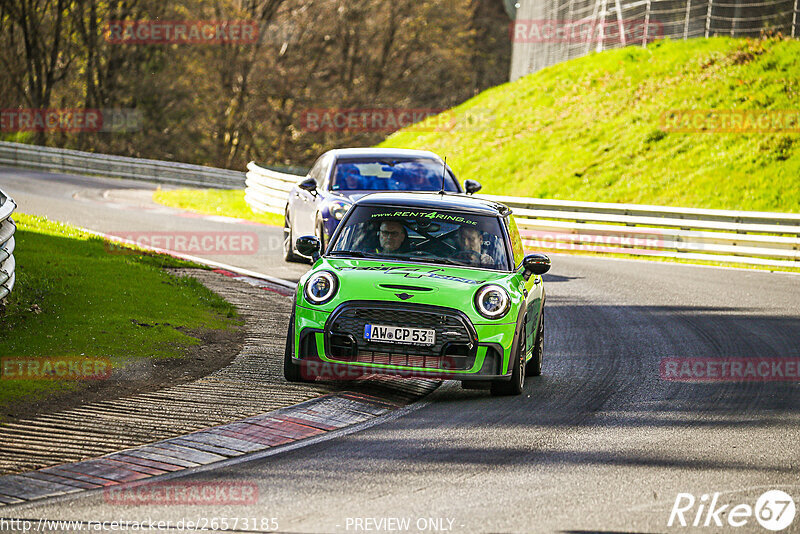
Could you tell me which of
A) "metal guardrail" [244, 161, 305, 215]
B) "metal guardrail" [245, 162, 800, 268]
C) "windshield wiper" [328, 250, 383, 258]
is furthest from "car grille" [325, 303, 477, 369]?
"metal guardrail" [244, 161, 305, 215]

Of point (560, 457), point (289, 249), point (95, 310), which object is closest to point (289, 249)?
point (289, 249)

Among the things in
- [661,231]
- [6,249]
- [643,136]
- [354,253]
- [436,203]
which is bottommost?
[661,231]

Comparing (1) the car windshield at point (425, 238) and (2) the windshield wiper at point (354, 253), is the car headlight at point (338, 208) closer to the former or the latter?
(1) the car windshield at point (425, 238)

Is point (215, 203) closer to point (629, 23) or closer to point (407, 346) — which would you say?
point (629, 23)

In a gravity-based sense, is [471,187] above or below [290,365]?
above

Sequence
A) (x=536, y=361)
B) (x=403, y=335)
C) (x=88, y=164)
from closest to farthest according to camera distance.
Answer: (x=403, y=335)
(x=536, y=361)
(x=88, y=164)

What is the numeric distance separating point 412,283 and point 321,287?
29.8 inches

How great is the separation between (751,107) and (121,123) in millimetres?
30415

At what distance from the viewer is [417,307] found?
894 centimetres

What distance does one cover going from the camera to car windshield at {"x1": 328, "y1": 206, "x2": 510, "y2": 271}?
389 inches

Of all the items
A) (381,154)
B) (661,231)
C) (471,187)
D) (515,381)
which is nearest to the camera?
(515,381)

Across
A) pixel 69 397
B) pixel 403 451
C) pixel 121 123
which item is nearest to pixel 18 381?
pixel 69 397

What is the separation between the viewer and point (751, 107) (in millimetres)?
31281

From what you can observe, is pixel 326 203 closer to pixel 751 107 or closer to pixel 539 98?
pixel 751 107
